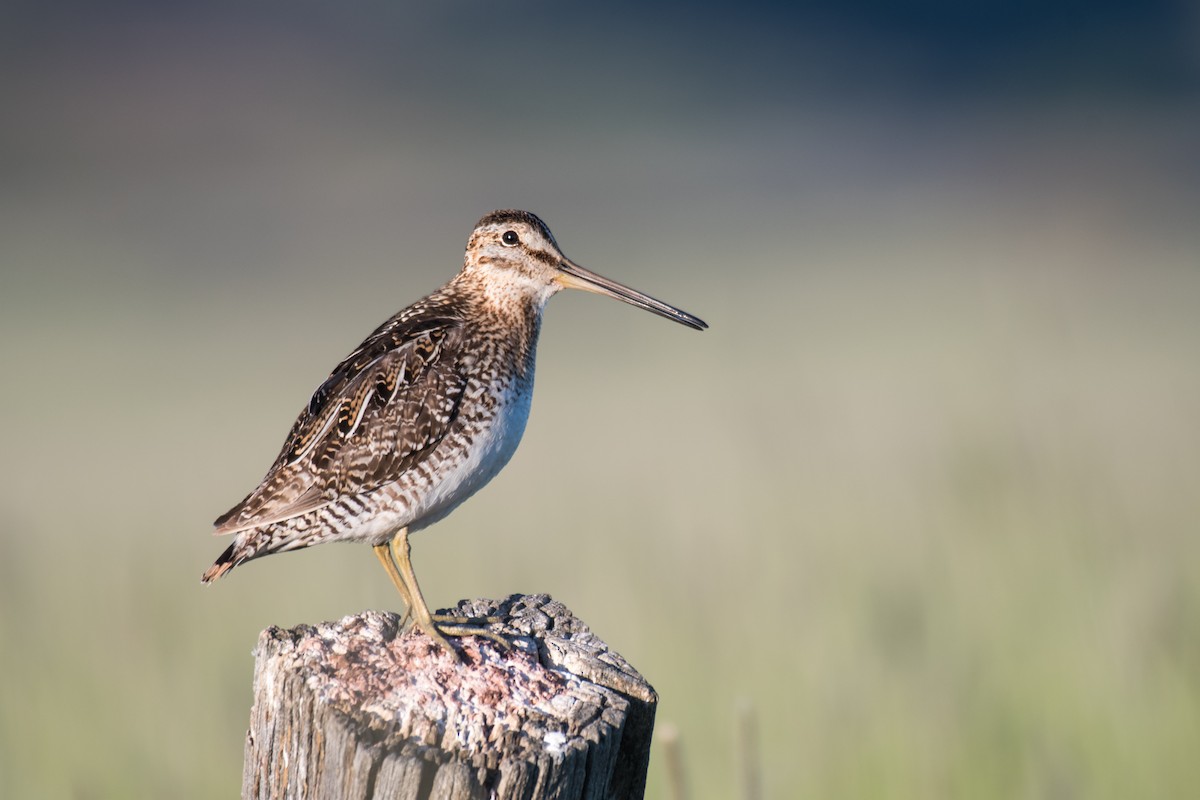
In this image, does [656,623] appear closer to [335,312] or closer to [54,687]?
[54,687]

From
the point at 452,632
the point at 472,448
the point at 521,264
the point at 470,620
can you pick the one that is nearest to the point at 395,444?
the point at 472,448

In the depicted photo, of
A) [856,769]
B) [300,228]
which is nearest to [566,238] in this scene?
[300,228]

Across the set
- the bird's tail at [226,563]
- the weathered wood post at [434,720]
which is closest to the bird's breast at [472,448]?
the bird's tail at [226,563]

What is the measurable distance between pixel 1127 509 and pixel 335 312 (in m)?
15.9

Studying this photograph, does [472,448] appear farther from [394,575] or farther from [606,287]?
[606,287]

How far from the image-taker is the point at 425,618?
428 centimetres

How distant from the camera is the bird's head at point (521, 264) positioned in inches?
218

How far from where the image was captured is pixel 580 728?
131 inches

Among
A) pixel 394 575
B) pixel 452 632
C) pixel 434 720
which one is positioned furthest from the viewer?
pixel 394 575

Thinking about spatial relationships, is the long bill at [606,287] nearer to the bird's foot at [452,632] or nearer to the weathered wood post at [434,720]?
the bird's foot at [452,632]

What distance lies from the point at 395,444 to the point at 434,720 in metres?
1.56

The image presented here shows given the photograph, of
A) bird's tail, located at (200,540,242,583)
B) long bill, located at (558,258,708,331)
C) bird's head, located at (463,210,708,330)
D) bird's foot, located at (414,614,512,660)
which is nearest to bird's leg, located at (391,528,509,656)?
bird's foot, located at (414,614,512,660)

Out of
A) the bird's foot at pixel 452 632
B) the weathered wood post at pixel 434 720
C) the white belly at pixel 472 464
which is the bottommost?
the weathered wood post at pixel 434 720

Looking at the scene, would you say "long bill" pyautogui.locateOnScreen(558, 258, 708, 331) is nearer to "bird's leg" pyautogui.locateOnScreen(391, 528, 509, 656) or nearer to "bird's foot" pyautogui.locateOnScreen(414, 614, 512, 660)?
"bird's leg" pyautogui.locateOnScreen(391, 528, 509, 656)
